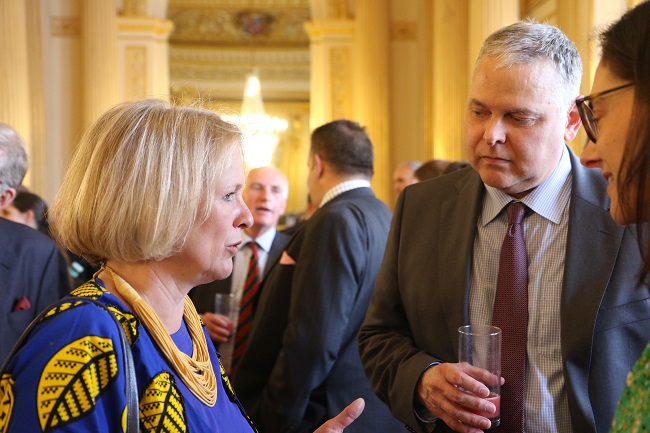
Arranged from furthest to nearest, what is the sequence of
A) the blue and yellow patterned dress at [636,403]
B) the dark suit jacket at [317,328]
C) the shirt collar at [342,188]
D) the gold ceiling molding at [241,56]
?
the gold ceiling molding at [241,56], the shirt collar at [342,188], the dark suit jacket at [317,328], the blue and yellow patterned dress at [636,403]

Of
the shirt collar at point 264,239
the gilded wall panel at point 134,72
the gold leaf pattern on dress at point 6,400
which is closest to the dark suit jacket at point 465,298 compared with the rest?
the gold leaf pattern on dress at point 6,400

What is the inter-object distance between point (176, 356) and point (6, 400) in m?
0.36

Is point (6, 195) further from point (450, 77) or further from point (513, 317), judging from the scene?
point (450, 77)

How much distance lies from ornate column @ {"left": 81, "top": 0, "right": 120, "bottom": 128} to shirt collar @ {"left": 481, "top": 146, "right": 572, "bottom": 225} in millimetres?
12946

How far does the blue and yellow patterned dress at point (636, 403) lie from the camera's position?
1.36 m

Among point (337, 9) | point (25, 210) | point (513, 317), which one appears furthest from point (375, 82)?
point (513, 317)

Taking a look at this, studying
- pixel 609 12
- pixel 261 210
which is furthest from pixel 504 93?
pixel 609 12

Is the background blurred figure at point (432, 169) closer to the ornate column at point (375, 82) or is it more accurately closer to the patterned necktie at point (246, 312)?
the patterned necktie at point (246, 312)

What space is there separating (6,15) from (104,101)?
2.57m

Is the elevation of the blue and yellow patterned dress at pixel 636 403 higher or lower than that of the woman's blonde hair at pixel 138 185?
lower

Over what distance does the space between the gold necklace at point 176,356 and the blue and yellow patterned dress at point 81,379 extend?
5 cm

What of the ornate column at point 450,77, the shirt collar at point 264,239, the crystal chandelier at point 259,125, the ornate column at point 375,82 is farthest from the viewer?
the crystal chandelier at point 259,125

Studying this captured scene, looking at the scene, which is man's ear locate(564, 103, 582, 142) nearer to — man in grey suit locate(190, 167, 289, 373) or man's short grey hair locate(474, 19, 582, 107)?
man's short grey hair locate(474, 19, 582, 107)

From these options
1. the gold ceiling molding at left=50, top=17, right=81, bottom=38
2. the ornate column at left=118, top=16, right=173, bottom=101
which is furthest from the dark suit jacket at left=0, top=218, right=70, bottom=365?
the gold ceiling molding at left=50, top=17, right=81, bottom=38
